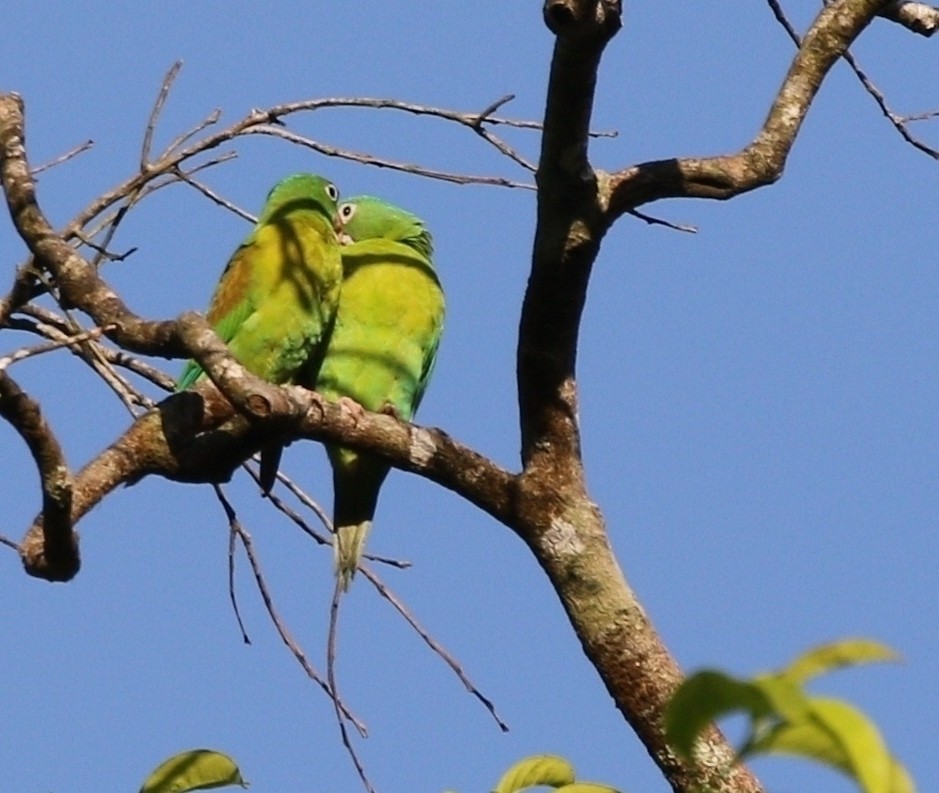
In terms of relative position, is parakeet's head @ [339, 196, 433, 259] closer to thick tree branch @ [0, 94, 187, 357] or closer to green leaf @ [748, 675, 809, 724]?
thick tree branch @ [0, 94, 187, 357]

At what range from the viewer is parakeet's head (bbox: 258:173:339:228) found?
18.3 feet

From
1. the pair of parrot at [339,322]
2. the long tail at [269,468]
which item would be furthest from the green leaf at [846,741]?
the pair of parrot at [339,322]

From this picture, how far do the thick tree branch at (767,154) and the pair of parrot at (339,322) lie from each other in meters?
1.88

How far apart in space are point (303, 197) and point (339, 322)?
764mm

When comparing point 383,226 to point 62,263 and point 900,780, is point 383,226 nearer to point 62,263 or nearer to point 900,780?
point 62,263

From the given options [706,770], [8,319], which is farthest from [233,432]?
[706,770]

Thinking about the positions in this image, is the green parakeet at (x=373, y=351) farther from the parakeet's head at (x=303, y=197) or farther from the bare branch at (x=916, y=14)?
the bare branch at (x=916, y=14)

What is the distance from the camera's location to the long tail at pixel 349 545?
4.62 m

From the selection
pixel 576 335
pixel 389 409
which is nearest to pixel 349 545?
pixel 389 409

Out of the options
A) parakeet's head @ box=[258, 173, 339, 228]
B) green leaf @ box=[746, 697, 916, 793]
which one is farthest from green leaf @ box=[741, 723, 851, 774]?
parakeet's head @ box=[258, 173, 339, 228]

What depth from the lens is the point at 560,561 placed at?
3.15 m

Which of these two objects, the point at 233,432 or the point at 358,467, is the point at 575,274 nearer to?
the point at 233,432

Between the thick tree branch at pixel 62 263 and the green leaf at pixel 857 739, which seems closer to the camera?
the green leaf at pixel 857 739

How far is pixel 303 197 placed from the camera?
18.7 ft
